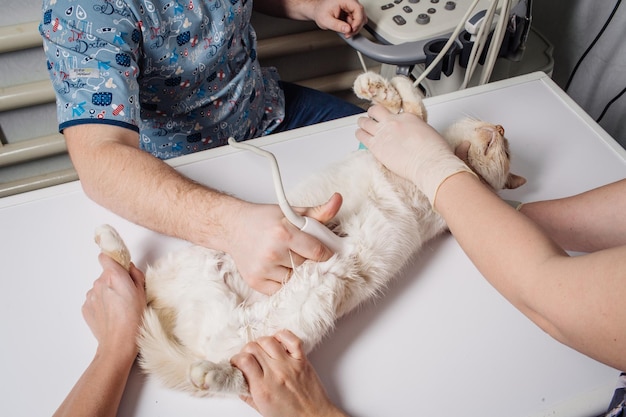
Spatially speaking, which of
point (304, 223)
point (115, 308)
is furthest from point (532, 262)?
point (115, 308)

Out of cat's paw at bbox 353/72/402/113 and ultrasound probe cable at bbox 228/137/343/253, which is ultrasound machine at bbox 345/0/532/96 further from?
ultrasound probe cable at bbox 228/137/343/253

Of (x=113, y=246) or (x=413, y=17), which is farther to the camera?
(x=413, y=17)

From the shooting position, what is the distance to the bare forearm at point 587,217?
2.67 feet

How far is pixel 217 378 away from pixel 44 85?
110cm

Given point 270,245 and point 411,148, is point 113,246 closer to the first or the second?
point 270,245

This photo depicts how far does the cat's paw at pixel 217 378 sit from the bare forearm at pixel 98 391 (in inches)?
4.2

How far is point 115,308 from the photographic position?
0.70 meters

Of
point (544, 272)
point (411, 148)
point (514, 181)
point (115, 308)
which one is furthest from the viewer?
point (514, 181)

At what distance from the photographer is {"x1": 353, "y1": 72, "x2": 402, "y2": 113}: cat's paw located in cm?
95

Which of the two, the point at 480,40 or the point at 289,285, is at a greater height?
the point at 480,40

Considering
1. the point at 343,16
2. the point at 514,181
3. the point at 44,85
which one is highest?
the point at 343,16

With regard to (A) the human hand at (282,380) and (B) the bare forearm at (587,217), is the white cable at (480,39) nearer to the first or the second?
(B) the bare forearm at (587,217)

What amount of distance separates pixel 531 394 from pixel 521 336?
0.28 feet

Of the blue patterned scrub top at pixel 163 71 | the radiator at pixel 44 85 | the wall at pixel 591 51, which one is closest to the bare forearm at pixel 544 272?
the blue patterned scrub top at pixel 163 71
